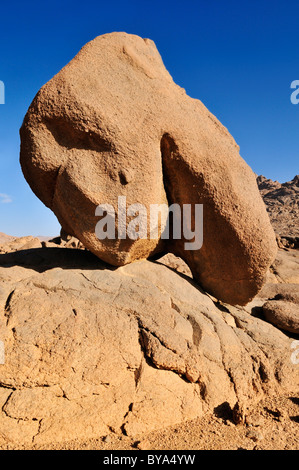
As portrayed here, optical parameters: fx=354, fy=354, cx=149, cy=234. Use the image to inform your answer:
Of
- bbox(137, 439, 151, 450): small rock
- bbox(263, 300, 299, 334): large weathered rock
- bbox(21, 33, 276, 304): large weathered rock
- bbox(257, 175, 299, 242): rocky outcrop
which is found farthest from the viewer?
bbox(257, 175, 299, 242): rocky outcrop

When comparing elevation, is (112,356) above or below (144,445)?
above

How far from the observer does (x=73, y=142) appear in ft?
10.8

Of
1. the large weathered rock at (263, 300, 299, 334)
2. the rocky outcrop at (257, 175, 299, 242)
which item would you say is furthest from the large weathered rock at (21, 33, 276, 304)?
the rocky outcrop at (257, 175, 299, 242)

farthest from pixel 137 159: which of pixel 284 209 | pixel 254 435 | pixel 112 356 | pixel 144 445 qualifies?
pixel 284 209

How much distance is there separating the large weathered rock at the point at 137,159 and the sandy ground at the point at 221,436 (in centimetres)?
147

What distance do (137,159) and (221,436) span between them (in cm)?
232

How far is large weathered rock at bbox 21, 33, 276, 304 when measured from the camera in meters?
3.19

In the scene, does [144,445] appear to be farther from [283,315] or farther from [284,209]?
[284,209]

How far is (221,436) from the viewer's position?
2.46m

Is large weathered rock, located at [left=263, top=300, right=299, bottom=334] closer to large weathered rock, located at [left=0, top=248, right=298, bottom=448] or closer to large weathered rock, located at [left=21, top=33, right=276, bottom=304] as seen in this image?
large weathered rock, located at [left=21, top=33, right=276, bottom=304]

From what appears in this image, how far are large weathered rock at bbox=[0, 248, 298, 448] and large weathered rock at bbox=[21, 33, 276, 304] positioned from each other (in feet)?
1.89
